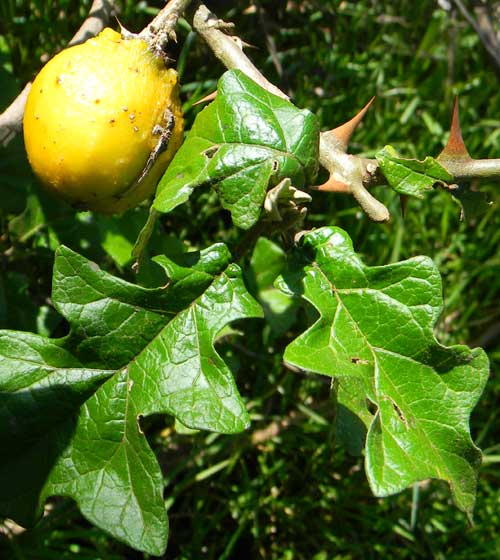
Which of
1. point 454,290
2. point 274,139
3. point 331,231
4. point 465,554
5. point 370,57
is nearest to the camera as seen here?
point 274,139

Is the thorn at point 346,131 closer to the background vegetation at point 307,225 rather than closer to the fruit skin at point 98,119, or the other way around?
the fruit skin at point 98,119

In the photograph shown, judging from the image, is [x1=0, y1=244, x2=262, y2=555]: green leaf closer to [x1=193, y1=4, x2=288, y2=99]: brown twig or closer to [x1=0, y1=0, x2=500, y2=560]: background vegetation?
[x1=0, y1=0, x2=500, y2=560]: background vegetation

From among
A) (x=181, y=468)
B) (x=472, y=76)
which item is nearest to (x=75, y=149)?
(x=181, y=468)

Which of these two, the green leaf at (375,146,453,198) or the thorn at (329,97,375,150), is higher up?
the thorn at (329,97,375,150)

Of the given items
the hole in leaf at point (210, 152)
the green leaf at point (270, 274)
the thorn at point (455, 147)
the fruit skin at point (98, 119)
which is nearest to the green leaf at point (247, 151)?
the hole in leaf at point (210, 152)

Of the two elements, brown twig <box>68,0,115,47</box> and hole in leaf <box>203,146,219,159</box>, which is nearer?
hole in leaf <box>203,146,219,159</box>

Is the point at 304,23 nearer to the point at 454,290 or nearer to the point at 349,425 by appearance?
the point at 454,290

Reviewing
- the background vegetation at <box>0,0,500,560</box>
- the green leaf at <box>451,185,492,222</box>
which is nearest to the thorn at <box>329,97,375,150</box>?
the green leaf at <box>451,185,492,222</box>
